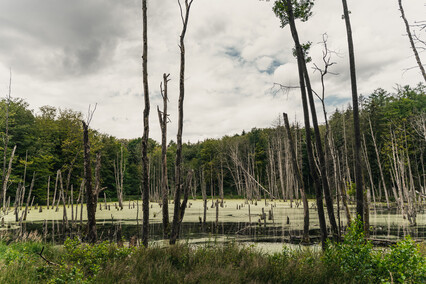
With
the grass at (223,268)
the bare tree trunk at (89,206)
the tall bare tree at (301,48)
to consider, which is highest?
the tall bare tree at (301,48)

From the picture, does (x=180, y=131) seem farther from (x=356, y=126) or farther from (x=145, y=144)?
(x=356, y=126)

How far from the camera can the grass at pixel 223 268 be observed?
4262 millimetres

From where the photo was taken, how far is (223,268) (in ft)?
16.5

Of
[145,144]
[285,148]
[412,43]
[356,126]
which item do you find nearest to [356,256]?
[356,126]

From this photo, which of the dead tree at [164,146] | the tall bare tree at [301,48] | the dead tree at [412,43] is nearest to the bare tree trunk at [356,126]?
the tall bare tree at [301,48]

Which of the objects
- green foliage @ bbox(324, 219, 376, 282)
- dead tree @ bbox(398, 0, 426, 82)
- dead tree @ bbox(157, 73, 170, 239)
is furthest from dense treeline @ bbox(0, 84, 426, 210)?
green foliage @ bbox(324, 219, 376, 282)

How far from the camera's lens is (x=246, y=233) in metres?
13.3

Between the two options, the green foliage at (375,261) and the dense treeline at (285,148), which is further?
the dense treeline at (285,148)

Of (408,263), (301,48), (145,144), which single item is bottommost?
(408,263)

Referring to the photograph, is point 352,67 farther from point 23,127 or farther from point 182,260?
point 23,127

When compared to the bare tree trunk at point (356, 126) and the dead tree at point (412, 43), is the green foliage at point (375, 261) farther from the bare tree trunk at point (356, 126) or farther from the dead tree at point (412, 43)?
the dead tree at point (412, 43)

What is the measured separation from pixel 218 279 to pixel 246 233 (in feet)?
30.9

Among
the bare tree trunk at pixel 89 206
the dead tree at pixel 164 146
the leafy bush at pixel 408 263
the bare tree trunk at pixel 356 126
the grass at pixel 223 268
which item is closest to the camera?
the leafy bush at pixel 408 263

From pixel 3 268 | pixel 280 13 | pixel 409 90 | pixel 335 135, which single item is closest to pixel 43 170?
pixel 3 268
